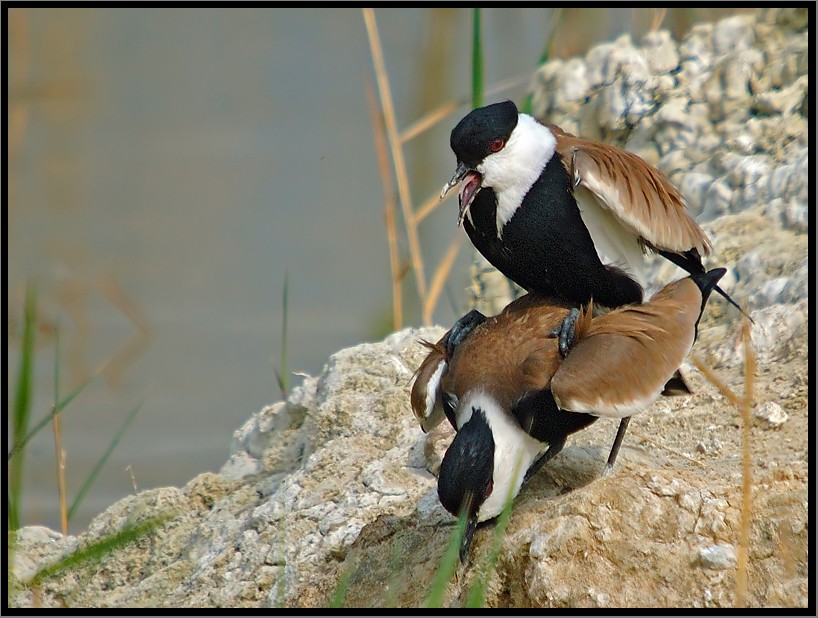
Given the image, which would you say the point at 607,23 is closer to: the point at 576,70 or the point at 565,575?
the point at 576,70

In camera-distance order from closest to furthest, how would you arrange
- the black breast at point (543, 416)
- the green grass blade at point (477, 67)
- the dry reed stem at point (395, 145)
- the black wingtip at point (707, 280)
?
the black breast at point (543, 416)
the black wingtip at point (707, 280)
the green grass blade at point (477, 67)
the dry reed stem at point (395, 145)

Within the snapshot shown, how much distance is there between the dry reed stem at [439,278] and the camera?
6.48 metres

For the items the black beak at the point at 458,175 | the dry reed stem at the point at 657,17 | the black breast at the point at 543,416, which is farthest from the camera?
the dry reed stem at the point at 657,17

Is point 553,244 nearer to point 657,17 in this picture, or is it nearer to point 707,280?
point 707,280

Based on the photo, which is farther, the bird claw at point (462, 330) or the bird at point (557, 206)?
the bird claw at point (462, 330)

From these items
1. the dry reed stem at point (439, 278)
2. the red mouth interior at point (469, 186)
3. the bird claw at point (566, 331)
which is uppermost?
the red mouth interior at point (469, 186)

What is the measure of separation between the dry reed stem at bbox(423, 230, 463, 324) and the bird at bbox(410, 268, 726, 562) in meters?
1.97

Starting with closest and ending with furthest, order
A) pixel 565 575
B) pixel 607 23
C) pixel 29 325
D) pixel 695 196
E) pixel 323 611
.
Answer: pixel 29 325
pixel 565 575
pixel 323 611
pixel 695 196
pixel 607 23

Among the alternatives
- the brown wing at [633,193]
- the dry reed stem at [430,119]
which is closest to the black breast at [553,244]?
the brown wing at [633,193]

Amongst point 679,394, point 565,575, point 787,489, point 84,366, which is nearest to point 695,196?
point 679,394

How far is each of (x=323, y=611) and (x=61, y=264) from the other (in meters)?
4.32

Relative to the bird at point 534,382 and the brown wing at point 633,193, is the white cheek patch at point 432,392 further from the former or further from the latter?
the brown wing at point 633,193

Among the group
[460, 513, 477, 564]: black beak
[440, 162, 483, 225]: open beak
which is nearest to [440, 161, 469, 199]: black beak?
[440, 162, 483, 225]: open beak

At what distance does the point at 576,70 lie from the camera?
720 centimetres
